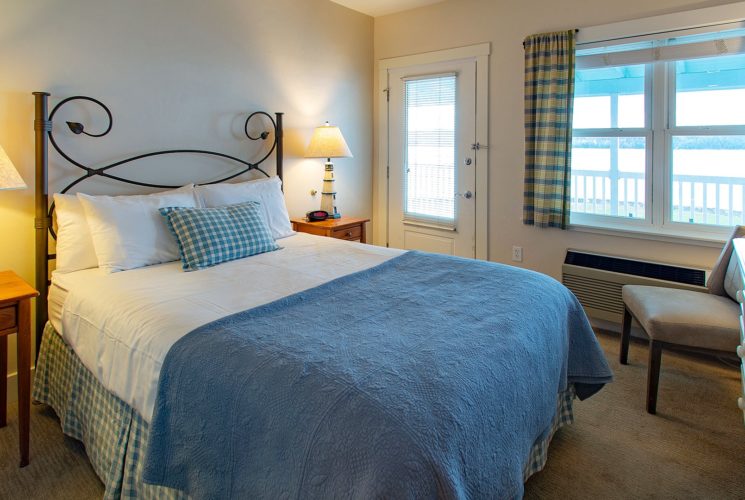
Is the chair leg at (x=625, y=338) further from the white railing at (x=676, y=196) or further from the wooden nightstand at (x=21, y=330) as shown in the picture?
the wooden nightstand at (x=21, y=330)

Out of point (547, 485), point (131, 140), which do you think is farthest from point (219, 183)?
point (547, 485)

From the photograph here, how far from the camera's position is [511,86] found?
3.81m

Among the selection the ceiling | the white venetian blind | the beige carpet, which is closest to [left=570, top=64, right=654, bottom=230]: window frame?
the white venetian blind

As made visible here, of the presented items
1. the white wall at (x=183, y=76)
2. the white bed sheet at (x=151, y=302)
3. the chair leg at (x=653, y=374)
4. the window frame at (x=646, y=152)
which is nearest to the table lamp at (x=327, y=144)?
the white wall at (x=183, y=76)

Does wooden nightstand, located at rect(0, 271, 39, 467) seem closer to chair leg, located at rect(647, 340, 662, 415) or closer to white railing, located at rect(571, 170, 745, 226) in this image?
chair leg, located at rect(647, 340, 662, 415)

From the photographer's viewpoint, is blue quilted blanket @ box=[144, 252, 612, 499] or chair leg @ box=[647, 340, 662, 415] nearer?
blue quilted blanket @ box=[144, 252, 612, 499]

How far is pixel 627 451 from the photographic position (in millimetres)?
2154

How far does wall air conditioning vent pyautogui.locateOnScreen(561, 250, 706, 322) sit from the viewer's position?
10.3ft

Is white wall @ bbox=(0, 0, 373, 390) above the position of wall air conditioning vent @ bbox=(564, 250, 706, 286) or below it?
above

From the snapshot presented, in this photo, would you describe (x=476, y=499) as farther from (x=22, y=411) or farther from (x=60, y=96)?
(x=60, y=96)

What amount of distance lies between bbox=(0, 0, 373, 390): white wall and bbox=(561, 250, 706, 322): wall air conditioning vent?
6.70 feet

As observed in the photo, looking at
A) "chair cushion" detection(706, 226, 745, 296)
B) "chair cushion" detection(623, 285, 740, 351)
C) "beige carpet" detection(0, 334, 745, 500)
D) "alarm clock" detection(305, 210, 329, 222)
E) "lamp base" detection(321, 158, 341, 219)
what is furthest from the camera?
"lamp base" detection(321, 158, 341, 219)

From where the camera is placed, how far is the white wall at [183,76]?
8.11ft

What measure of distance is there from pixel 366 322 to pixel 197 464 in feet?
2.24
